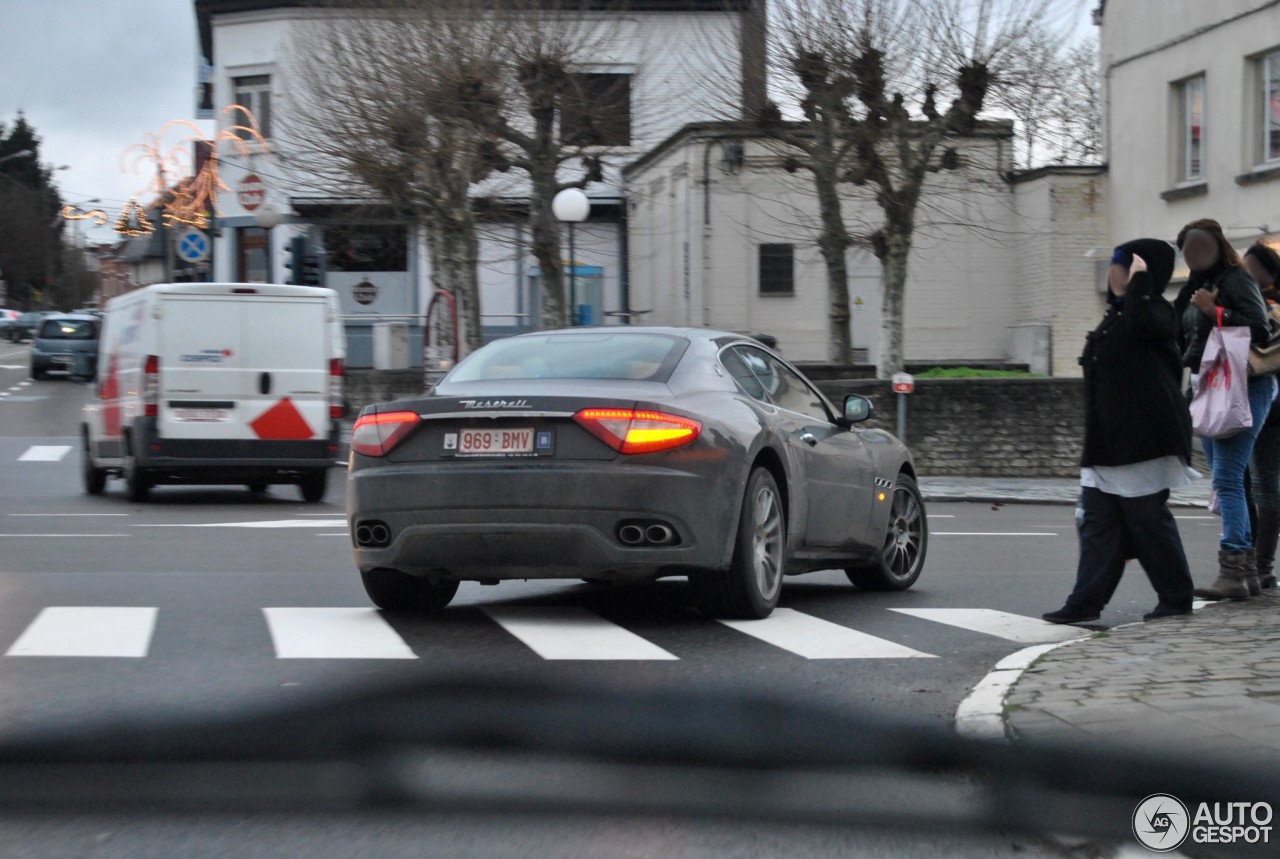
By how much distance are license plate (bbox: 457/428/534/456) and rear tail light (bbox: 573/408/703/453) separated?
9.8 inches

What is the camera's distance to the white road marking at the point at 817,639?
7473mm

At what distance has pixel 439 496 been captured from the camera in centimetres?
788

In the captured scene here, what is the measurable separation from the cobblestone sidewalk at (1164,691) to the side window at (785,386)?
210cm

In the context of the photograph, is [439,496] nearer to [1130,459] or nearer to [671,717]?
[671,717]

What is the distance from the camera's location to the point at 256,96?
144 ft

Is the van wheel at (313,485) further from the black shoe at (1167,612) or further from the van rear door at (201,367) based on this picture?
the black shoe at (1167,612)

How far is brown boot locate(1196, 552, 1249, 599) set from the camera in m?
9.05

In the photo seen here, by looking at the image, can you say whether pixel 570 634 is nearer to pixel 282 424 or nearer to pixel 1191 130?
pixel 282 424

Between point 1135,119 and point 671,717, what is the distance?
86.3ft

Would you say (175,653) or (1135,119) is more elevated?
(1135,119)

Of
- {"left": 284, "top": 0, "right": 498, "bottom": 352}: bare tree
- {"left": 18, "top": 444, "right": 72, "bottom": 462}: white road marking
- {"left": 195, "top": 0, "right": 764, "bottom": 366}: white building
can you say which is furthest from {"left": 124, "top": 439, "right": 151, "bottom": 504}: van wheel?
{"left": 195, "top": 0, "right": 764, "bottom": 366}: white building

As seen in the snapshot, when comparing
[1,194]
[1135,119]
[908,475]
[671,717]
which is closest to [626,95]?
[1135,119]

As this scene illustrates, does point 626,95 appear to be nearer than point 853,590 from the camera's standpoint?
No

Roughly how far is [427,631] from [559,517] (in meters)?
0.89
